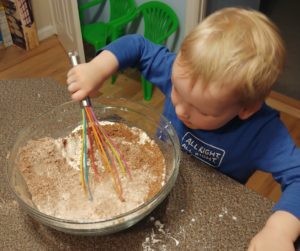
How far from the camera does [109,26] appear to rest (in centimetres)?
216

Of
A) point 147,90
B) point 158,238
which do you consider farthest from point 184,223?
point 147,90

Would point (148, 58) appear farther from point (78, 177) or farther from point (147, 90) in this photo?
point (147, 90)

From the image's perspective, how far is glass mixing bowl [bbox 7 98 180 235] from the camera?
562mm

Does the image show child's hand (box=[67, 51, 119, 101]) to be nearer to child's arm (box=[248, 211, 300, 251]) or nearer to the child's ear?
the child's ear

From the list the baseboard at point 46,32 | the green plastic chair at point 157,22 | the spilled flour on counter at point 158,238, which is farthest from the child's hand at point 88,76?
the baseboard at point 46,32

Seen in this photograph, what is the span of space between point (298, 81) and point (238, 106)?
1.71 meters

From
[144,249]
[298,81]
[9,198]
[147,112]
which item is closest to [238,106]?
[147,112]

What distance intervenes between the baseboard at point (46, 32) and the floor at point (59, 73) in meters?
0.03

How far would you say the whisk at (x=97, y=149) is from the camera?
2.26 feet

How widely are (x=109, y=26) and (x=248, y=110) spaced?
1.61m

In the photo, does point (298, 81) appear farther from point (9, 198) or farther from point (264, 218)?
point (9, 198)

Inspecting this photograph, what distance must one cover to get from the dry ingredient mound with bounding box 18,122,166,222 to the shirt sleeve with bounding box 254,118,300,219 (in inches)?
8.7

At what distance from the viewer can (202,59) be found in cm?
60

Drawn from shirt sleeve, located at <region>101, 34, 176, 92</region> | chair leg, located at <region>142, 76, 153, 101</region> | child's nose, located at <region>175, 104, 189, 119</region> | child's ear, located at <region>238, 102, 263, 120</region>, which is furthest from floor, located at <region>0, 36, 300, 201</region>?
child's nose, located at <region>175, 104, 189, 119</region>
